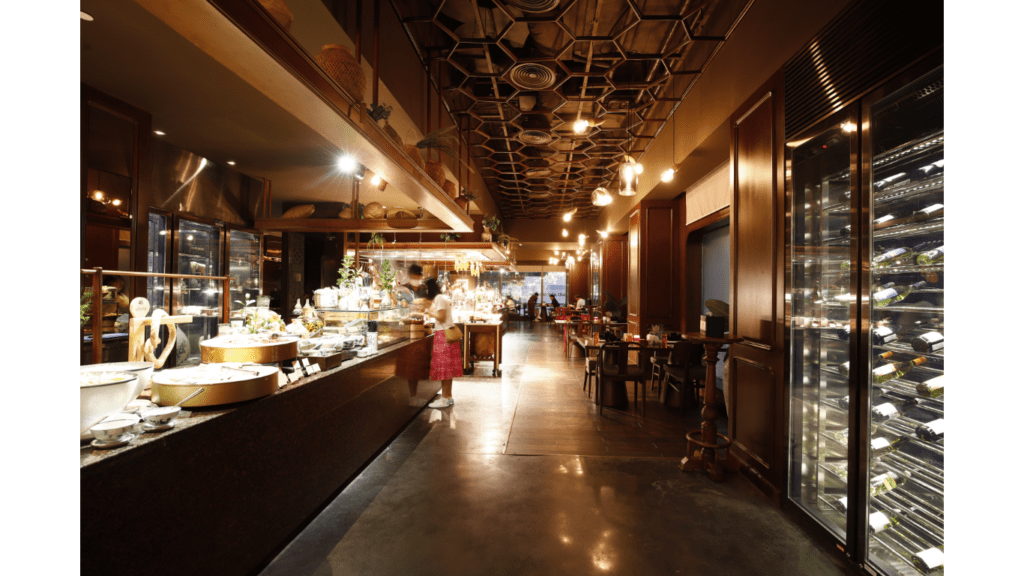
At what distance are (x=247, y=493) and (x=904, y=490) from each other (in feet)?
10.7

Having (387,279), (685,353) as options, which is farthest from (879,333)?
(387,279)

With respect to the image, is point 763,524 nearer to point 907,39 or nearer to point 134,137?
point 907,39

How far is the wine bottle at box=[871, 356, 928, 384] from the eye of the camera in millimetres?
2109

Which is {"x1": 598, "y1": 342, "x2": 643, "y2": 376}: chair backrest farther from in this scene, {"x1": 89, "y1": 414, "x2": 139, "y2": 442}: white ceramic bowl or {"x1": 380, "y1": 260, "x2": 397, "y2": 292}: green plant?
{"x1": 89, "y1": 414, "x2": 139, "y2": 442}: white ceramic bowl

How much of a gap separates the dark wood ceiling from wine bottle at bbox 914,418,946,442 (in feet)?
11.3

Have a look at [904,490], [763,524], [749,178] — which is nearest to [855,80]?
[749,178]

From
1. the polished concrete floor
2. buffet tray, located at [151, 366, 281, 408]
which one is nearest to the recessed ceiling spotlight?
the polished concrete floor

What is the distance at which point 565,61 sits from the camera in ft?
16.5

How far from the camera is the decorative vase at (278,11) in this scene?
1733 mm

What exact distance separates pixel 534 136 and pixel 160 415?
5.80 meters

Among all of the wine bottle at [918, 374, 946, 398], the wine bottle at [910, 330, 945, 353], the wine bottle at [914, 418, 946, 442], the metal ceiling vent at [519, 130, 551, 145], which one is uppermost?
the metal ceiling vent at [519, 130, 551, 145]

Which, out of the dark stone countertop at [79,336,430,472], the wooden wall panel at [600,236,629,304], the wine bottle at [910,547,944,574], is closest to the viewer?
the dark stone countertop at [79,336,430,472]
